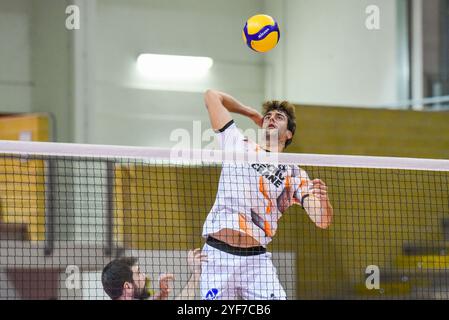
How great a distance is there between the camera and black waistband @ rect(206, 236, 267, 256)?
6367 millimetres

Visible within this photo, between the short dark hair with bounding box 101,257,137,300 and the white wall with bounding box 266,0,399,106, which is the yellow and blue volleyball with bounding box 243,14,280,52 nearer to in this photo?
the short dark hair with bounding box 101,257,137,300

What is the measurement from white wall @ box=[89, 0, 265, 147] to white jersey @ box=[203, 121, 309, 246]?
28.0ft

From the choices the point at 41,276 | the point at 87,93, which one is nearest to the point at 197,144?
the point at 87,93

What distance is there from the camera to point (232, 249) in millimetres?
6371

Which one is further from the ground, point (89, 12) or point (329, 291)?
point (89, 12)

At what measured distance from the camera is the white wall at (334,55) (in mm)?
14742

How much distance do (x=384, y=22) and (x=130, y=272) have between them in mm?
9366

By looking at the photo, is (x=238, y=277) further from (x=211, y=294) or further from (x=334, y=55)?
(x=334, y=55)

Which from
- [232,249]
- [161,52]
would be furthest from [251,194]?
[161,52]

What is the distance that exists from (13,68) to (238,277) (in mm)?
9149

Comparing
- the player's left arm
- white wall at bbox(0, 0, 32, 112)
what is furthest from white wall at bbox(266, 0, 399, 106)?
the player's left arm

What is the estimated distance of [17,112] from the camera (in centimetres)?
1457

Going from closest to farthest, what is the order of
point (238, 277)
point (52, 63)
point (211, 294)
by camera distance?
point (211, 294) < point (238, 277) < point (52, 63)
